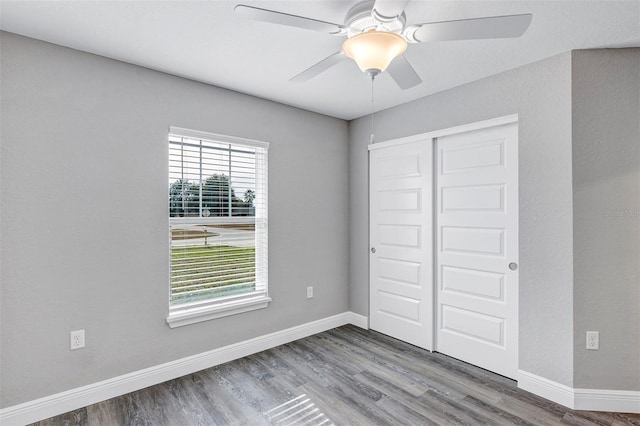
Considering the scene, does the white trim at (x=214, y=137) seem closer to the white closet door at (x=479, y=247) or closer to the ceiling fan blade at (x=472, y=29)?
the white closet door at (x=479, y=247)

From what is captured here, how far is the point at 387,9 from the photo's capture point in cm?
140

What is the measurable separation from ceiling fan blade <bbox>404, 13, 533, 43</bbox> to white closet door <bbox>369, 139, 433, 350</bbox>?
169 cm

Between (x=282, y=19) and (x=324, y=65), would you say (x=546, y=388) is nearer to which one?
(x=324, y=65)

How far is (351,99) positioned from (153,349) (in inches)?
108

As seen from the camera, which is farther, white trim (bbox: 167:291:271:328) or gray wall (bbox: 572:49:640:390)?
white trim (bbox: 167:291:271:328)

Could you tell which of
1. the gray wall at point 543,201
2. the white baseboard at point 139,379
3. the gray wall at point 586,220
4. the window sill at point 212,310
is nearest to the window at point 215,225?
the window sill at point 212,310

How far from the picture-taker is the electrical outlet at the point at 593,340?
225cm

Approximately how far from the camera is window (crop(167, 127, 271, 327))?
2.72 metres

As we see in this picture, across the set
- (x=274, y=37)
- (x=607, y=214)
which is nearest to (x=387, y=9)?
(x=274, y=37)

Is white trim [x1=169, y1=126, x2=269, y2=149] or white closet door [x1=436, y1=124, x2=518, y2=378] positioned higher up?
white trim [x1=169, y1=126, x2=269, y2=149]

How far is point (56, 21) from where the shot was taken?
191 cm

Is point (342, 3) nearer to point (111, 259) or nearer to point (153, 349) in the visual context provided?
point (111, 259)

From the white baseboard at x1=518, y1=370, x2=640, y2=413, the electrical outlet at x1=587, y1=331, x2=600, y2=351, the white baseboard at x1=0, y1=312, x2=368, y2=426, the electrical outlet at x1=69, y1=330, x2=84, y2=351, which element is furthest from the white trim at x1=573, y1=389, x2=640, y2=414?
the electrical outlet at x1=69, y1=330, x2=84, y2=351

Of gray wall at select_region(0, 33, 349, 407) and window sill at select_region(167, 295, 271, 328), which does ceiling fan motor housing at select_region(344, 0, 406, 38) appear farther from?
window sill at select_region(167, 295, 271, 328)
